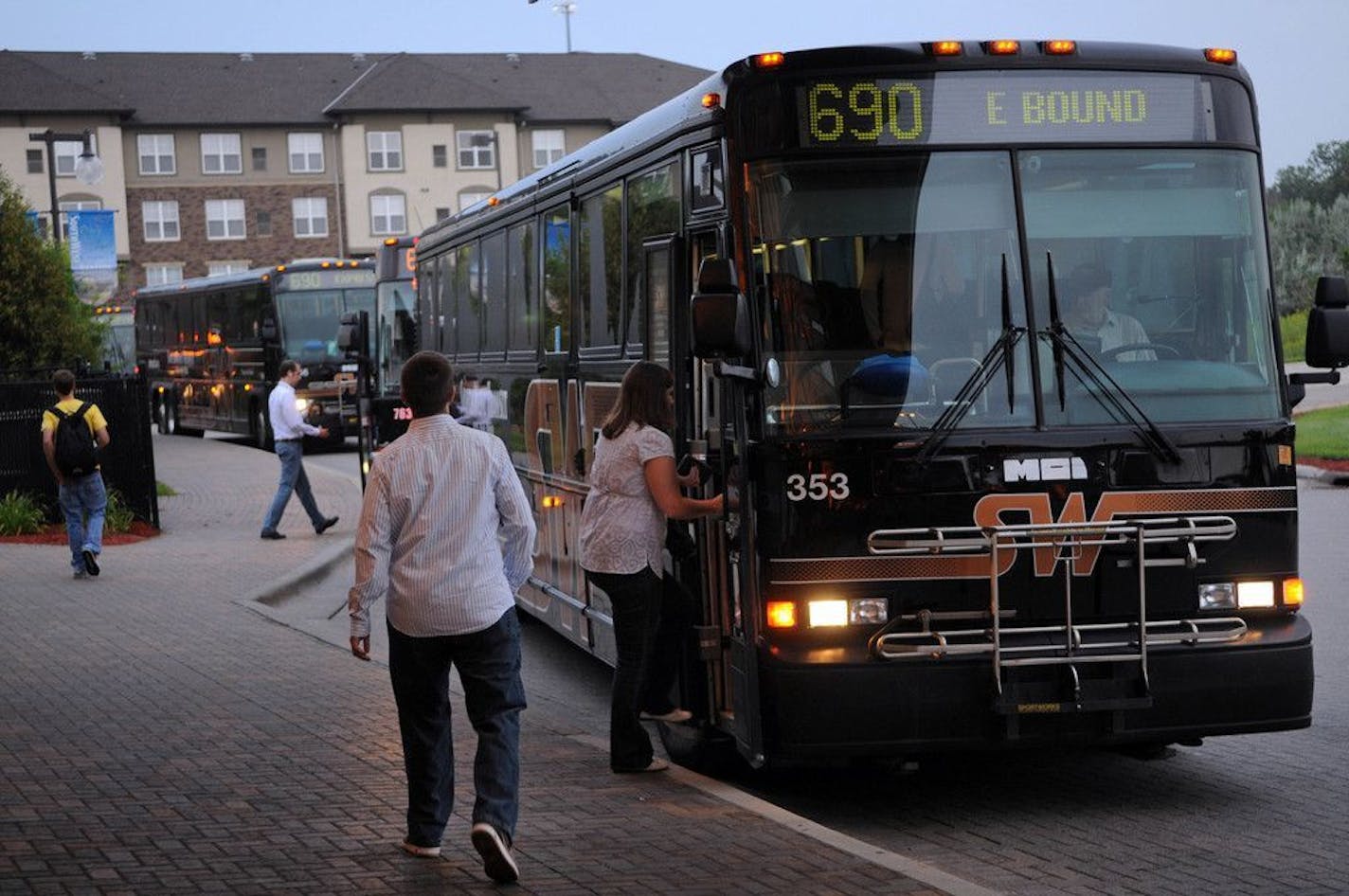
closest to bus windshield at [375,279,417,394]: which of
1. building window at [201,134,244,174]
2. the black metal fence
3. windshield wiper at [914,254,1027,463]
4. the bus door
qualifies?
the black metal fence

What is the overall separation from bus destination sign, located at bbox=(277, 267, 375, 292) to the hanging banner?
28.1ft

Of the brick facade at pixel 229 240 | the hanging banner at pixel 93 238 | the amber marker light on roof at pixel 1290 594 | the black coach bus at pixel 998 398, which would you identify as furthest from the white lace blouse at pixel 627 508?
the brick facade at pixel 229 240

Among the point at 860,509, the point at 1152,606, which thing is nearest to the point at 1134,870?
the point at 1152,606

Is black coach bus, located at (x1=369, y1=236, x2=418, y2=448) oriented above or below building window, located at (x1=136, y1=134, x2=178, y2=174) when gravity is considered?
below

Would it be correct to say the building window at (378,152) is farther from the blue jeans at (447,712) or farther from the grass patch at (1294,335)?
the blue jeans at (447,712)

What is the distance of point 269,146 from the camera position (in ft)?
290

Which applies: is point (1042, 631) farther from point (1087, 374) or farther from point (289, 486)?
point (289, 486)

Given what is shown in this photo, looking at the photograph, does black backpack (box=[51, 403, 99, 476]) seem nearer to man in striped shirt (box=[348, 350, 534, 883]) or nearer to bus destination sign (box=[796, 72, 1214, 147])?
bus destination sign (box=[796, 72, 1214, 147])

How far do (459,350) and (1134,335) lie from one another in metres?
8.09

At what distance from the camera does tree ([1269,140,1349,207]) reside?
102000 mm

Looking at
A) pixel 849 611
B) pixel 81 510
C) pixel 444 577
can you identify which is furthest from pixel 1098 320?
pixel 81 510

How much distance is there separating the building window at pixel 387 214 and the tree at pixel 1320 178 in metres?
44.0

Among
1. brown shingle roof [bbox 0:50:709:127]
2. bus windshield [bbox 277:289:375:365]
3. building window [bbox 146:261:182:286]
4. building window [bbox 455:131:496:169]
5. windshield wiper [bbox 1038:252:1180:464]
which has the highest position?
brown shingle roof [bbox 0:50:709:127]

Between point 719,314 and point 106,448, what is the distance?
53.2ft
